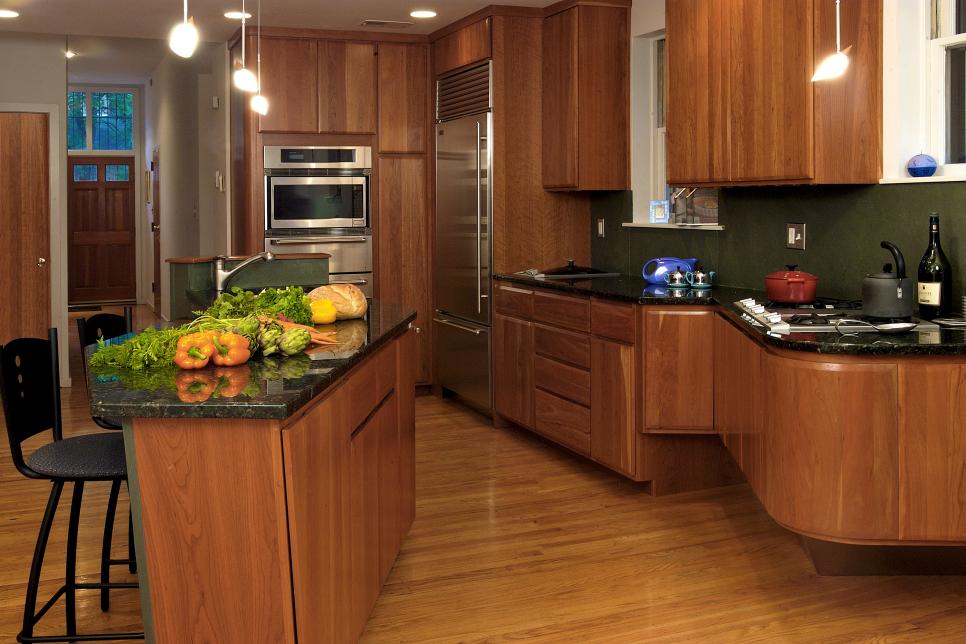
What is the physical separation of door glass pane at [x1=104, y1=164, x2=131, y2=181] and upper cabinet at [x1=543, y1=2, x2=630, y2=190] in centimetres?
882

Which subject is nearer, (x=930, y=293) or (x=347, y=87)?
(x=930, y=293)

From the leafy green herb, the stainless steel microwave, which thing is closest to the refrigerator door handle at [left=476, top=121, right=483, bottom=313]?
the stainless steel microwave

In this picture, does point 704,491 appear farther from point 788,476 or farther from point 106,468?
point 106,468

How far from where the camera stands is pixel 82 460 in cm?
271

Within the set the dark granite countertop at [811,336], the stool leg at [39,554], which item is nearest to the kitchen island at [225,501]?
the stool leg at [39,554]

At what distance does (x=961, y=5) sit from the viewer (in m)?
3.78

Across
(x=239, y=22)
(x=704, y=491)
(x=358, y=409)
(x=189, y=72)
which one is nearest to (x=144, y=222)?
(x=189, y=72)

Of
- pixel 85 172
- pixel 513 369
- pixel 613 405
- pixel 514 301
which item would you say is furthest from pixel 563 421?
pixel 85 172

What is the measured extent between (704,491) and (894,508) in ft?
5.47

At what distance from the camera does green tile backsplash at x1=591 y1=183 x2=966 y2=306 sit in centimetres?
374

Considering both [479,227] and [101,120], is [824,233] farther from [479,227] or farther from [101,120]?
[101,120]

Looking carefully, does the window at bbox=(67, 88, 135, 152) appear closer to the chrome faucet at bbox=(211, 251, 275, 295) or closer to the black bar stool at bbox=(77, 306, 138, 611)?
the chrome faucet at bbox=(211, 251, 275, 295)

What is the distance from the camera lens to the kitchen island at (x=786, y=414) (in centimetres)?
303

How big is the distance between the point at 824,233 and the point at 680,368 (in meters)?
0.82
